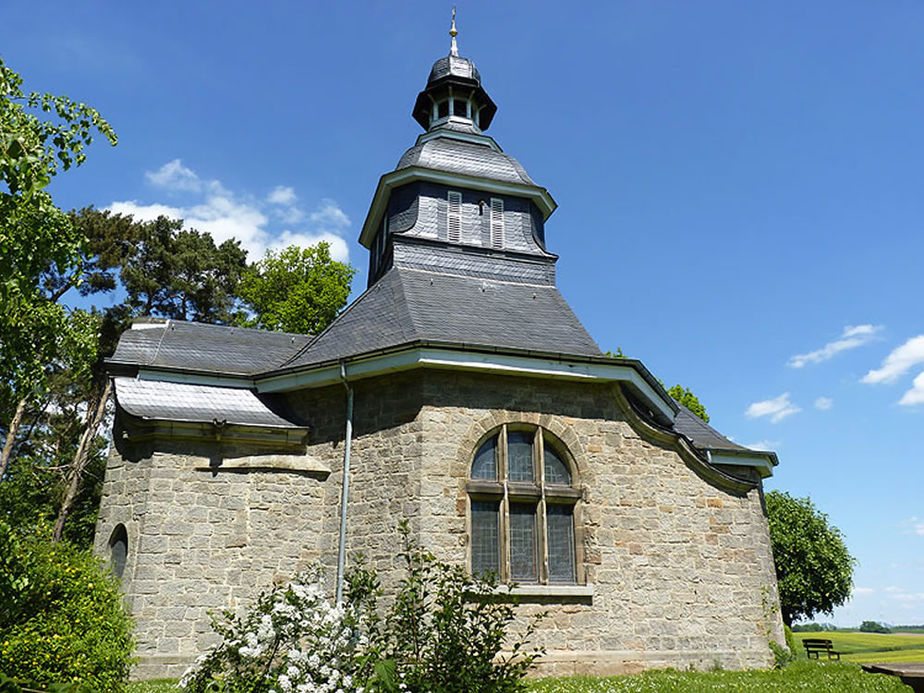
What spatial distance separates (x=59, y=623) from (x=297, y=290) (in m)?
23.2

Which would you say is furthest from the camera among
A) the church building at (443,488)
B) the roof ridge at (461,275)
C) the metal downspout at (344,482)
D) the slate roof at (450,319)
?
the roof ridge at (461,275)

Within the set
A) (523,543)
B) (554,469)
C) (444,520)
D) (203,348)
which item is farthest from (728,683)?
(203,348)

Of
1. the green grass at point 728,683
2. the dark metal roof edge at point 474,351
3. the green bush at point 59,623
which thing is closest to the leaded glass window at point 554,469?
the dark metal roof edge at point 474,351

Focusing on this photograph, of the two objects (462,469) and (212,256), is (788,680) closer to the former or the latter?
(462,469)

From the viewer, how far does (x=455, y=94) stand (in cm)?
1886

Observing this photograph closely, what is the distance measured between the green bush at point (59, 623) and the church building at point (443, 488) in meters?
1.99

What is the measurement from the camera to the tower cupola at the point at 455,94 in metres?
18.7

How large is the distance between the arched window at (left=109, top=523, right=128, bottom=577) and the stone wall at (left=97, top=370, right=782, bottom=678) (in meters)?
0.20

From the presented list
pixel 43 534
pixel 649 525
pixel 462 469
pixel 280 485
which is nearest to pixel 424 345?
pixel 462 469

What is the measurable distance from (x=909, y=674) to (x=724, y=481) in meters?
6.58

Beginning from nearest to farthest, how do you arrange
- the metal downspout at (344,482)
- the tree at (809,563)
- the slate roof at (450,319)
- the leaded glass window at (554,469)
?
the metal downspout at (344,482), the leaded glass window at (554,469), the slate roof at (450,319), the tree at (809,563)

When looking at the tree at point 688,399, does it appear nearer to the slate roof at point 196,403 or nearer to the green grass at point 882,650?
the green grass at point 882,650

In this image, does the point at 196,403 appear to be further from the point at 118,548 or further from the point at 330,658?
the point at 330,658

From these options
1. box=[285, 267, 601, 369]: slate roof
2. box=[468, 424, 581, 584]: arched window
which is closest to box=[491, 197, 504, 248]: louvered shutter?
box=[285, 267, 601, 369]: slate roof
